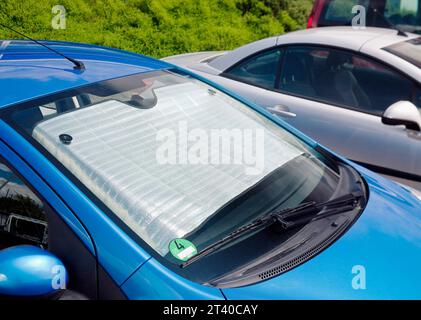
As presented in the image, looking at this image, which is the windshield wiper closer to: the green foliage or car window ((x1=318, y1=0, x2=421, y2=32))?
car window ((x1=318, y1=0, x2=421, y2=32))

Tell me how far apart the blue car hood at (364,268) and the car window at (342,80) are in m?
1.78

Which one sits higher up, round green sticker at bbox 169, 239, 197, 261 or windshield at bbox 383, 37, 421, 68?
windshield at bbox 383, 37, 421, 68

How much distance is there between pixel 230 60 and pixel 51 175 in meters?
2.86

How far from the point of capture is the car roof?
389 cm

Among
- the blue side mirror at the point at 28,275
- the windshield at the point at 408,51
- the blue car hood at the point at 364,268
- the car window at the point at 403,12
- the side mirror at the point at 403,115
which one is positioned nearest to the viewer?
the blue side mirror at the point at 28,275

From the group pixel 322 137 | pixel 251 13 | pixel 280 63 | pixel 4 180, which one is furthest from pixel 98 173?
pixel 251 13

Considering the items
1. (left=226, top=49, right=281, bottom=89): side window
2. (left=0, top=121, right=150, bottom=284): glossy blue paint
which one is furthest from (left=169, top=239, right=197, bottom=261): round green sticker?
(left=226, top=49, right=281, bottom=89): side window

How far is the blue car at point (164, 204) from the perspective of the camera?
1.59m

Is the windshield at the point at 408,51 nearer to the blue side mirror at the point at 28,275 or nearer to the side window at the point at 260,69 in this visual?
the side window at the point at 260,69

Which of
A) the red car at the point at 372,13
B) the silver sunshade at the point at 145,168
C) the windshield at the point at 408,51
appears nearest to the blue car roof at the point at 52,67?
the silver sunshade at the point at 145,168

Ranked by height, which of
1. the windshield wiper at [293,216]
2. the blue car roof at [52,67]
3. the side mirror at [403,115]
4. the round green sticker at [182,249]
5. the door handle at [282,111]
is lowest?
the door handle at [282,111]

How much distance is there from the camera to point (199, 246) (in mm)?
1728

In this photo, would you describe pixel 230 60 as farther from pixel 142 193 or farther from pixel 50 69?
pixel 142 193

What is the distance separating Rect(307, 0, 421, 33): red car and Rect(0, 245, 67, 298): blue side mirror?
5436 mm
